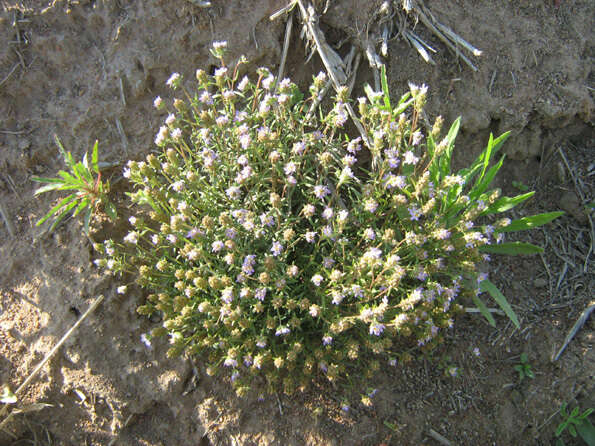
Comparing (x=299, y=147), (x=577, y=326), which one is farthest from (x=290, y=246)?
(x=577, y=326)

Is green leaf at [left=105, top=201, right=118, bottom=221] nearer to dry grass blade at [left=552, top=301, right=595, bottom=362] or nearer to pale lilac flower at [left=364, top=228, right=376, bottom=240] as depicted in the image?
pale lilac flower at [left=364, top=228, right=376, bottom=240]

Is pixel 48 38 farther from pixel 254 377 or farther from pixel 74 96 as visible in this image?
pixel 254 377

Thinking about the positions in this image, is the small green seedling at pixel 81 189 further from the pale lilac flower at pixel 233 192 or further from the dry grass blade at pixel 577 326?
the dry grass blade at pixel 577 326

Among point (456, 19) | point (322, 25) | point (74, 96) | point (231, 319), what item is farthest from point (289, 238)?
point (456, 19)

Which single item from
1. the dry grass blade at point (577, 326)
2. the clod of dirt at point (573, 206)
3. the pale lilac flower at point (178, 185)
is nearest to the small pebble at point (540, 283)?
the dry grass blade at point (577, 326)

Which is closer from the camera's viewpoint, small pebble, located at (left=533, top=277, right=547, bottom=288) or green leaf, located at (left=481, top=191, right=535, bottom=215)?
green leaf, located at (left=481, top=191, right=535, bottom=215)

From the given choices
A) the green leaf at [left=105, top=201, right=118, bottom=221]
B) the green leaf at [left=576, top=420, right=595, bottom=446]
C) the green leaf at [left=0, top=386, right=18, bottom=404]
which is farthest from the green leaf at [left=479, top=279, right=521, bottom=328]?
the green leaf at [left=0, top=386, right=18, bottom=404]

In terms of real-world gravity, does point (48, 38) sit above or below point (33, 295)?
above
